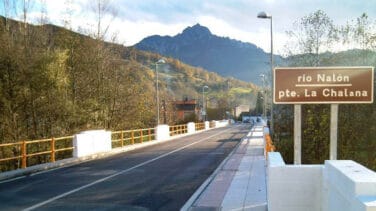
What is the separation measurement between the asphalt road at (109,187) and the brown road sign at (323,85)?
3.59m

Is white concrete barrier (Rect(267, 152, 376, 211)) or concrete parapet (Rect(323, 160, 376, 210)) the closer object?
concrete parapet (Rect(323, 160, 376, 210))

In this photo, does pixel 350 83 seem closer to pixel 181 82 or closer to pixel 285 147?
pixel 285 147

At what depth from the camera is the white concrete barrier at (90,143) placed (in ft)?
68.9

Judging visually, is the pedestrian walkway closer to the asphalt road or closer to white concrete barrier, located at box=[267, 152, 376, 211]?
the asphalt road

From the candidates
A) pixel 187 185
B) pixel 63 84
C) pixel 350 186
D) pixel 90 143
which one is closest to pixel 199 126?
pixel 63 84

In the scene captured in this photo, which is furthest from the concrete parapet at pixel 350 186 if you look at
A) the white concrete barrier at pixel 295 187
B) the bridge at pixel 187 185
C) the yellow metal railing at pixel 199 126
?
the yellow metal railing at pixel 199 126

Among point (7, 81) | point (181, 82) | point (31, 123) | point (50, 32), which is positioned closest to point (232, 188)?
point (7, 81)

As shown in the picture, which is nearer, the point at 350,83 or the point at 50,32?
the point at 350,83

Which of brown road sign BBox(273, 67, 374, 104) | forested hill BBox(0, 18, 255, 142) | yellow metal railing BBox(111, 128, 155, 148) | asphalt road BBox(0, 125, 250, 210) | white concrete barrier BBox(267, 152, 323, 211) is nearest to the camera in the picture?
white concrete barrier BBox(267, 152, 323, 211)

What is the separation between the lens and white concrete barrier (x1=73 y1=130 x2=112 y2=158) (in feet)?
68.9

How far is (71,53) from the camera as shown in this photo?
99.5ft

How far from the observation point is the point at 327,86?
26.4 feet

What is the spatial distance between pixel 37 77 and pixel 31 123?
10.6 feet

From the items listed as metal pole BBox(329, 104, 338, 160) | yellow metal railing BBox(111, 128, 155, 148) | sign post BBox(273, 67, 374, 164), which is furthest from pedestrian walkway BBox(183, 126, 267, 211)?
yellow metal railing BBox(111, 128, 155, 148)
